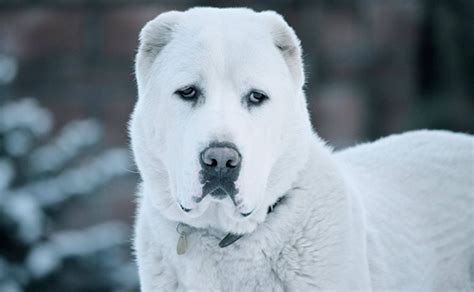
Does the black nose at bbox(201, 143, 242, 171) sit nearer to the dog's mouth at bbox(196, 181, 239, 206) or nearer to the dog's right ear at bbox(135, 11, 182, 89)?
the dog's mouth at bbox(196, 181, 239, 206)

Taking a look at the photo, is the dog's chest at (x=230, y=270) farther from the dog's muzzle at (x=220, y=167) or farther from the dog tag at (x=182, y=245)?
the dog's muzzle at (x=220, y=167)

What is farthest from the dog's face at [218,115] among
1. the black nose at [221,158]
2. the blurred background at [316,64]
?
the blurred background at [316,64]

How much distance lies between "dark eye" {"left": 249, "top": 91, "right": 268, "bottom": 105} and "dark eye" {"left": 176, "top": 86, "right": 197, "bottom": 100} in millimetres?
217

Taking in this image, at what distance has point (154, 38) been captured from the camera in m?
3.74


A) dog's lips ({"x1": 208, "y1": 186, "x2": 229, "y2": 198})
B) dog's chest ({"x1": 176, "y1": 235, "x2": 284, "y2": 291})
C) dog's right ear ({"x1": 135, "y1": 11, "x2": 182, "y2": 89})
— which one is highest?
dog's right ear ({"x1": 135, "y1": 11, "x2": 182, "y2": 89})

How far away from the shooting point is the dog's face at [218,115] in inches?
132

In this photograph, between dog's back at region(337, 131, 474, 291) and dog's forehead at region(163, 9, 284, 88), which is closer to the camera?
dog's forehead at region(163, 9, 284, 88)

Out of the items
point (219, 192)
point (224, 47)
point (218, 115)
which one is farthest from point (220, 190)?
point (224, 47)

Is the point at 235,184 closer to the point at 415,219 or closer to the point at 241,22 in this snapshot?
the point at 241,22

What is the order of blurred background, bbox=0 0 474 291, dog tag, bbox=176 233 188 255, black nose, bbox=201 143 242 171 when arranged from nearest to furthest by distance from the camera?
black nose, bbox=201 143 242 171 < dog tag, bbox=176 233 188 255 < blurred background, bbox=0 0 474 291

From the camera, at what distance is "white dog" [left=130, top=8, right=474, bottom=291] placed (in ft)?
11.2

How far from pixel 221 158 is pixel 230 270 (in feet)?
1.79

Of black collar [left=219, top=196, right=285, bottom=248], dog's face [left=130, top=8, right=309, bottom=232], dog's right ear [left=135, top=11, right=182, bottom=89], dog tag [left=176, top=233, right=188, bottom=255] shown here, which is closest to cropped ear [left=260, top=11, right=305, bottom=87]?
dog's face [left=130, top=8, right=309, bottom=232]

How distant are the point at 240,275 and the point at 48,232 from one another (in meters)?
4.56
